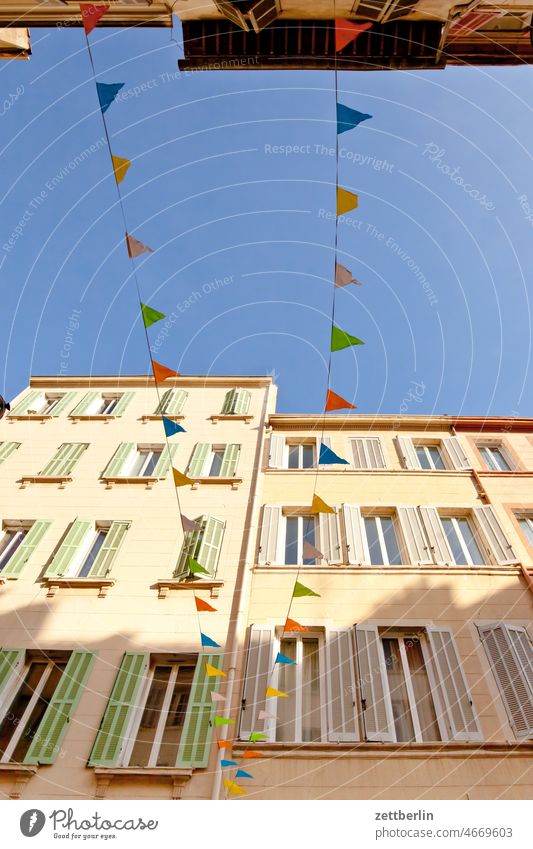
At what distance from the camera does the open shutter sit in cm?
972

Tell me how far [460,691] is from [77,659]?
20.4 ft

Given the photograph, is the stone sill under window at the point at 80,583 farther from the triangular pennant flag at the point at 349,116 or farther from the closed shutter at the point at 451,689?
the triangular pennant flag at the point at 349,116

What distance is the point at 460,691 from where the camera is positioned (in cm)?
743

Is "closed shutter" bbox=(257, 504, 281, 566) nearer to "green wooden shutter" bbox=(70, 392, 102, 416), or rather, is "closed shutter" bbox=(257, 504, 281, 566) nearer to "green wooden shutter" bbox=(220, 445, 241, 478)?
"green wooden shutter" bbox=(220, 445, 241, 478)

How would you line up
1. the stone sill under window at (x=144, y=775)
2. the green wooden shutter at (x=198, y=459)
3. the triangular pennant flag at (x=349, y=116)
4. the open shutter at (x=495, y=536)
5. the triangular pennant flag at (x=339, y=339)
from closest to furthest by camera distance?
1. the triangular pennant flag at (x=349, y=116)
2. the triangular pennant flag at (x=339, y=339)
3. the stone sill under window at (x=144, y=775)
4. the open shutter at (x=495, y=536)
5. the green wooden shutter at (x=198, y=459)

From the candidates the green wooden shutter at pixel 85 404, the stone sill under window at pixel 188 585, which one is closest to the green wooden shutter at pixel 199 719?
the stone sill under window at pixel 188 585

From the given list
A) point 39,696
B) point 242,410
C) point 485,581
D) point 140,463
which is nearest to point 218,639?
point 39,696

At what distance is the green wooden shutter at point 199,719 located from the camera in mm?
6651

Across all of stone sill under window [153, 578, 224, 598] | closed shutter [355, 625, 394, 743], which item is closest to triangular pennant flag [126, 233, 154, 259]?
stone sill under window [153, 578, 224, 598]

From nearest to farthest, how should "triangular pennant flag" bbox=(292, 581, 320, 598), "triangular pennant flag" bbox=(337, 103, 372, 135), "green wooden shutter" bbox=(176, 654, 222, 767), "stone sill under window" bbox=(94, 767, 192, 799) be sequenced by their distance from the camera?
1. "triangular pennant flag" bbox=(337, 103, 372, 135)
2. "stone sill under window" bbox=(94, 767, 192, 799)
3. "green wooden shutter" bbox=(176, 654, 222, 767)
4. "triangular pennant flag" bbox=(292, 581, 320, 598)

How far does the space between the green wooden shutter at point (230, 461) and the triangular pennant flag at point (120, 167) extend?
7.75m

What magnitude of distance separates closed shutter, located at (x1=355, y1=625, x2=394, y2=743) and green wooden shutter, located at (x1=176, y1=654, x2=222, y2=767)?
2.29 meters

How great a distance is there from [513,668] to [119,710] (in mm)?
6222
